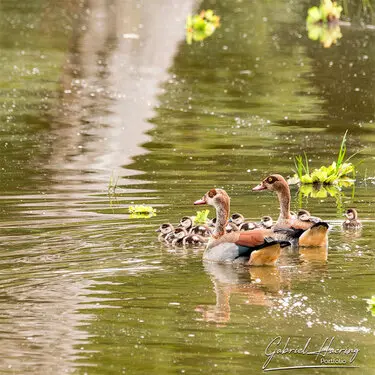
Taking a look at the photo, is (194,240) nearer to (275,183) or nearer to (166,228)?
(166,228)

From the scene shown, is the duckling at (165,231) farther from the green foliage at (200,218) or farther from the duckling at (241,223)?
the green foliage at (200,218)

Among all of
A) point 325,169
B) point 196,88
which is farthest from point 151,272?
point 196,88

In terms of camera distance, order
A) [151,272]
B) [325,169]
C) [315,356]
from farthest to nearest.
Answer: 1. [325,169]
2. [151,272]
3. [315,356]

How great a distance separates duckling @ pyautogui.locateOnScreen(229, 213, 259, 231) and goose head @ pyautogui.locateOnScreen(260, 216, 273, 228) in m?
0.08

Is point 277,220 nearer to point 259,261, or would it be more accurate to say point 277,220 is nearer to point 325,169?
point 259,261

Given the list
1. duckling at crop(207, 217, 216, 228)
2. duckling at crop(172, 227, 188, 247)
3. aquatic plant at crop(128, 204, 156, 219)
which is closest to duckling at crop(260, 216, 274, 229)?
duckling at crop(207, 217, 216, 228)

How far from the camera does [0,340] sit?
926 centimetres

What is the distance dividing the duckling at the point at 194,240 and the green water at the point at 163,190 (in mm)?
314

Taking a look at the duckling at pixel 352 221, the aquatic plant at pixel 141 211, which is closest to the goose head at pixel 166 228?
the aquatic plant at pixel 141 211

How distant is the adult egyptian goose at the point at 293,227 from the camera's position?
1220 centimetres

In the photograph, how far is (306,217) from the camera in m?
12.8

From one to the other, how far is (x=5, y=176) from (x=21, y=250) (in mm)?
4414

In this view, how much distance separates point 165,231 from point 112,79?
14.2m

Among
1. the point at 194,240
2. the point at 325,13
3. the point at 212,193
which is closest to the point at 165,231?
the point at 194,240
